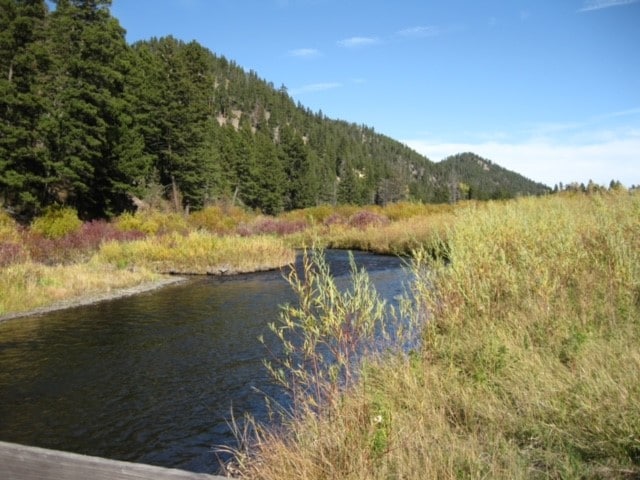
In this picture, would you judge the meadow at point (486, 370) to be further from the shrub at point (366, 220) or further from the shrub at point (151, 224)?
the shrub at point (366, 220)

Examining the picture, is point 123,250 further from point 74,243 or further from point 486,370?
point 486,370

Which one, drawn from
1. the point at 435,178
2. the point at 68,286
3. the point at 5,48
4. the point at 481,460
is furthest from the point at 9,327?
the point at 435,178

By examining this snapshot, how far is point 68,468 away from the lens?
2.05 m

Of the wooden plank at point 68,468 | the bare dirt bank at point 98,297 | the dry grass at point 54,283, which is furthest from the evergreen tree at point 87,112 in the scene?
the wooden plank at point 68,468

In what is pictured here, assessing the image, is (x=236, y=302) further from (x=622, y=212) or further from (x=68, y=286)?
(x=622, y=212)

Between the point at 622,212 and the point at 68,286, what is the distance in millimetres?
14772

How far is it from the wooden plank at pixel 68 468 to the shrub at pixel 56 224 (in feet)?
74.5

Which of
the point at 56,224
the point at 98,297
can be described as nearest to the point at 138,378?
the point at 98,297

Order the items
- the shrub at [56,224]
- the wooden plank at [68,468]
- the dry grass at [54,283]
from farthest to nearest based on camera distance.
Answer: the shrub at [56,224] → the dry grass at [54,283] → the wooden plank at [68,468]

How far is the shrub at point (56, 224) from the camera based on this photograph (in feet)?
76.9

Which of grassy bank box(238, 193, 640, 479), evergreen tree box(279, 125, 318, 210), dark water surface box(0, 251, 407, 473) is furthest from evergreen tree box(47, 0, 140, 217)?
evergreen tree box(279, 125, 318, 210)

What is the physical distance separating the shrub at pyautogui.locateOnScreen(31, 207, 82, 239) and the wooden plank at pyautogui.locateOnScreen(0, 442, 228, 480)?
74.5ft

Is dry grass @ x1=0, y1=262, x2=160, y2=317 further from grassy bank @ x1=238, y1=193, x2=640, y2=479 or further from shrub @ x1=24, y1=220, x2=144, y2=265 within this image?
grassy bank @ x1=238, y1=193, x2=640, y2=479

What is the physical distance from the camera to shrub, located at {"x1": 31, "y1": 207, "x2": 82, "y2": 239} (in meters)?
23.4
